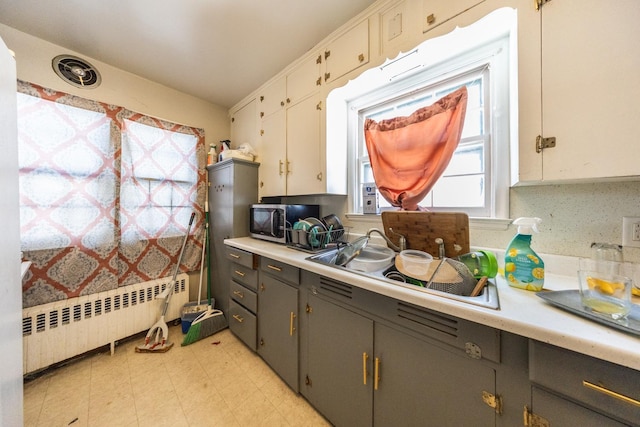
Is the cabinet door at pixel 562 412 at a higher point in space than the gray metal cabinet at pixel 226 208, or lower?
lower

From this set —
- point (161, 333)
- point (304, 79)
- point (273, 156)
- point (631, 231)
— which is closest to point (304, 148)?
point (273, 156)

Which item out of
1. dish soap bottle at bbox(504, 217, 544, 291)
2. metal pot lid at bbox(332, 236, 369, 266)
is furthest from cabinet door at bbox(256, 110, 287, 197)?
dish soap bottle at bbox(504, 217, 544, 291)

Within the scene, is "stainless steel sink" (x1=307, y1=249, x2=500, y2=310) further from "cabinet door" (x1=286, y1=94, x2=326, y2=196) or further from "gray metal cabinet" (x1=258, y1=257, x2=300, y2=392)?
"cabinet door" (x1=286, y1=94, x2=326, y2=196)

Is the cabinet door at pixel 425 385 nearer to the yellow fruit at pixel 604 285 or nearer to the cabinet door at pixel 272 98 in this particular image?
the yellow fruit at pixel 604 285

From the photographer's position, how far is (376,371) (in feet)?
3.01

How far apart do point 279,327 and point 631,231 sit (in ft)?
5.76

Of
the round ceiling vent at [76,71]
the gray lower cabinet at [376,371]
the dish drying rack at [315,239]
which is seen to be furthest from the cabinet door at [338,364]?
the round ceiling vent at [76,71]

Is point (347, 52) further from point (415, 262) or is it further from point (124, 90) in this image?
point (124, 90)

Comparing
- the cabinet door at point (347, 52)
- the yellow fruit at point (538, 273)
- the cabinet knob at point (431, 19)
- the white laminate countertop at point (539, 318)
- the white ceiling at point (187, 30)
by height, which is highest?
the white ceiling at point (187, 30)

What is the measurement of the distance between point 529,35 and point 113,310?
313 cm

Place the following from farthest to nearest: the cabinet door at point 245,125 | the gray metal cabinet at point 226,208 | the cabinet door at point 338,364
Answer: the cabinet door at point 245,125
the gray metal cabinet at point 226,208
the cabinet door at point 338,364

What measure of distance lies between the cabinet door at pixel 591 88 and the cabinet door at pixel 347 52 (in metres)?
0.86

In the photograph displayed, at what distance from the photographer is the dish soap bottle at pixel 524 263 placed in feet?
2.58

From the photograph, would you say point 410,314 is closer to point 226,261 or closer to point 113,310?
point 226,261
